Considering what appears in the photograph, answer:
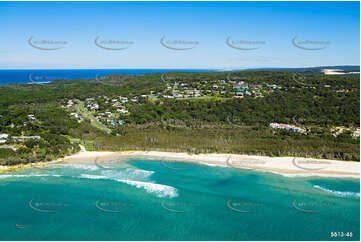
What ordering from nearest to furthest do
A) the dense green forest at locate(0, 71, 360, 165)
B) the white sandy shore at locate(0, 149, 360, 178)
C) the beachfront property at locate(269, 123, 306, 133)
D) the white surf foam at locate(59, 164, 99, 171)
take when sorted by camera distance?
the white sandy shore at locate(0, 149, 360, 178) → the white surf foam at locate(59, 164, 99, 171) → the dense green forest at locate(0, 71, 360, 165) → the beachfront property at locate(269, 123, 306, 133)

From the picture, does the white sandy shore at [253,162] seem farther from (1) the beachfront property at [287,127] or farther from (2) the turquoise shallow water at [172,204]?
(1) the beachfront property at [287,127]

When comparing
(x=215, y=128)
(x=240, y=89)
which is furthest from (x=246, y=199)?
(x=240, y=89)

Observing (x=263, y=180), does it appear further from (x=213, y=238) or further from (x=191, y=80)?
(x=191, y=80)

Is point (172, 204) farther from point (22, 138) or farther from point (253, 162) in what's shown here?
point (22, 138)

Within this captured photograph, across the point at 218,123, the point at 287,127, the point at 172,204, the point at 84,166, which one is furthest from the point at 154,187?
the point at 287,127

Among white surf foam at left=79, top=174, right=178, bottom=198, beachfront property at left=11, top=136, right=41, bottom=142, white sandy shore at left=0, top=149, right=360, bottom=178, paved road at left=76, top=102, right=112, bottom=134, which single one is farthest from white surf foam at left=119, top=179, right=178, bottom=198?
paved road at left=76, top=102, right=112, bottom=134

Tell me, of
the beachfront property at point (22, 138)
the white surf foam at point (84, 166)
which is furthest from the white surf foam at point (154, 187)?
the beachfront property at point (22, 138)

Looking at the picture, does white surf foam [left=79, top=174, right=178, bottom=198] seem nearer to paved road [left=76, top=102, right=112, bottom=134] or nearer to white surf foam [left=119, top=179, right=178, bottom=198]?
white surf foam [left=119, top=179, right=178, bottom=198]
